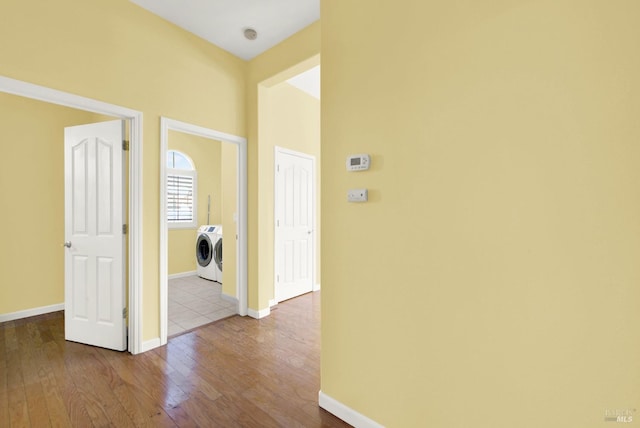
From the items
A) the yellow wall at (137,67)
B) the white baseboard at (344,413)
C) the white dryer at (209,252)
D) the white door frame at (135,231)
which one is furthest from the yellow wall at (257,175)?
the white dryer at (209,252)

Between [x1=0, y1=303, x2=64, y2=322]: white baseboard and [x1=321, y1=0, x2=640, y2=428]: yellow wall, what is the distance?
3.80 metres

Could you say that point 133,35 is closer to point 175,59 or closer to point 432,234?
point 175,59

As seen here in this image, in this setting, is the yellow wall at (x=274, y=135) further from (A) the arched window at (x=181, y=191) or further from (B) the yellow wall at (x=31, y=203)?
(A) the arched window at (x=181, y=191)

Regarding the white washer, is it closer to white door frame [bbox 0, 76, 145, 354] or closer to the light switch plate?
white door frame [bbox 0, 76, 145, 354]

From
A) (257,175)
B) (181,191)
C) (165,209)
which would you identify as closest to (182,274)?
(181,191)

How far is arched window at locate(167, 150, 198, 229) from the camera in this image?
5254mm

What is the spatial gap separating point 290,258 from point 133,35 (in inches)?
117

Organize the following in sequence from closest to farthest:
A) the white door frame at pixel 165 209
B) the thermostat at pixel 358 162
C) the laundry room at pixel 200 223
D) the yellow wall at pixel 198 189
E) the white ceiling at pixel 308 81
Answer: the thermostat at pixel 358 162, the white door frame at pixel 165 209, the white ceiling at pixel 308 81, the laundry room at pixel 200 223, the yellow wall at pixel 198 189

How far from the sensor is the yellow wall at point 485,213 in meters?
0.94

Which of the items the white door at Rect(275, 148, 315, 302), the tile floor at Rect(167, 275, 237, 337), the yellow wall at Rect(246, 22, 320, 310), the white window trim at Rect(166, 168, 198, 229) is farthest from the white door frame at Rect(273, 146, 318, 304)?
the white window trim at Rect(166, 168, 198, 229)

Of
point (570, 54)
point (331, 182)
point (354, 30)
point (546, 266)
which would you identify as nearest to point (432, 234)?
point (546, 266)

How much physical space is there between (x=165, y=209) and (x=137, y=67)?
4.21ft

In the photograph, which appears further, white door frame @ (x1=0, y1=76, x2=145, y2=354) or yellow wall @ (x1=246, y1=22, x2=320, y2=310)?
yellow wall @ (x1=246, y1=22, x2=320, y2=310)

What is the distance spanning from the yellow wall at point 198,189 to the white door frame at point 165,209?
2475mm
